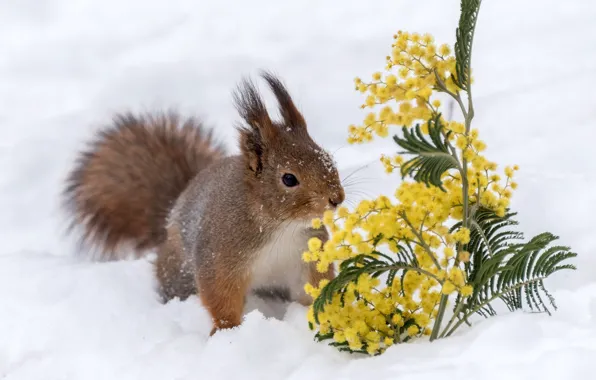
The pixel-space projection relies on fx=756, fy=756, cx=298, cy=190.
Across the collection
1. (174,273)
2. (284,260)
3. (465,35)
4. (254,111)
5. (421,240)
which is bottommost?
(174,273)

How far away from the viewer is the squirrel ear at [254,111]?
1840 mm

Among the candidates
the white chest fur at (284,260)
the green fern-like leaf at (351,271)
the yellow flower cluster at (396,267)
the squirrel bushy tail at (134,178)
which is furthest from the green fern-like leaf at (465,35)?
the squirrel bushy tail at (134,178)

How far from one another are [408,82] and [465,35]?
5.0 inches

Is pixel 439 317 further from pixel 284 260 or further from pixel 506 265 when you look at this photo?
pixel 284 260

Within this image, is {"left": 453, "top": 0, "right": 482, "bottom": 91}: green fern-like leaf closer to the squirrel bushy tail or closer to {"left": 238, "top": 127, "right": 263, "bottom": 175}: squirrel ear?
{"left": 238, "top": 127, "right": 263, "bottom": 175}: squirrel ear

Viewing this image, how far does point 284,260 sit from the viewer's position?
194 cm

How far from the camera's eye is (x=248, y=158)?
1.90m

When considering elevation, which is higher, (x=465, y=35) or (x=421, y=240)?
(x=465, y=35)

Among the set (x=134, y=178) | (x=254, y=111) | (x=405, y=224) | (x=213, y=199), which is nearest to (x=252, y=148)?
(x=254, y=111)

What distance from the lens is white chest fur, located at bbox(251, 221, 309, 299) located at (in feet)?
6.19

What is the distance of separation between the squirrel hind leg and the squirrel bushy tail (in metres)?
0.21

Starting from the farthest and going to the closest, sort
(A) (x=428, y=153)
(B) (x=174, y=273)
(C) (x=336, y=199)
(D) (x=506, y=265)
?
(B) (x=174, y=273) → (C) (x=336, y=199) → (D) (x=506, y=265) → (A) (x=428, y=153)

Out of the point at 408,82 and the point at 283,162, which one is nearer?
the point at 408,82

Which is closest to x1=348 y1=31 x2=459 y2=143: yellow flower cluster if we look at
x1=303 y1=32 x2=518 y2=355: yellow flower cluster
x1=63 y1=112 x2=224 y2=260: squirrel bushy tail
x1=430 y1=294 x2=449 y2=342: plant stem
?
x1=303 y1=32 x2=518 y2=355: yellow flower cluster
